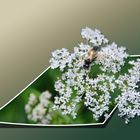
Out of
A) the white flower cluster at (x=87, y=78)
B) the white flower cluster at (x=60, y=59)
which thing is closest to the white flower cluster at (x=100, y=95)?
the white flower cluster at (x=87, y=78)

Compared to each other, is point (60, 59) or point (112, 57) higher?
point (112, 57)

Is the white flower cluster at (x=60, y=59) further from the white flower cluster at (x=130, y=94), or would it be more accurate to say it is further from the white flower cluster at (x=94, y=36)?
the white flower cluster at (x=130, y=94)

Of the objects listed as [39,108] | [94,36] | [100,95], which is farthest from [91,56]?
[39,108]

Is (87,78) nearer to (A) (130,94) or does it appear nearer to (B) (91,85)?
(B) (91,85)

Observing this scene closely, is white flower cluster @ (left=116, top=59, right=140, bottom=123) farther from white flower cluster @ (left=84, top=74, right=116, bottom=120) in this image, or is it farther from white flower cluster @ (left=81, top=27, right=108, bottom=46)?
white flower cluster @ (left=81, top=27, right=108, bottom=46)

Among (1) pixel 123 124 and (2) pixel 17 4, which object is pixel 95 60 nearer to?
(1) pixel 123 124

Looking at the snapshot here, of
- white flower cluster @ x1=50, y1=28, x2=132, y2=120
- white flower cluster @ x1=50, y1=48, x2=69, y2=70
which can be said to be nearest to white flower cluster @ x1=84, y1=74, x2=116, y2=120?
white flower cluster @ x1=50, y1=28, x2=132, y2=120
